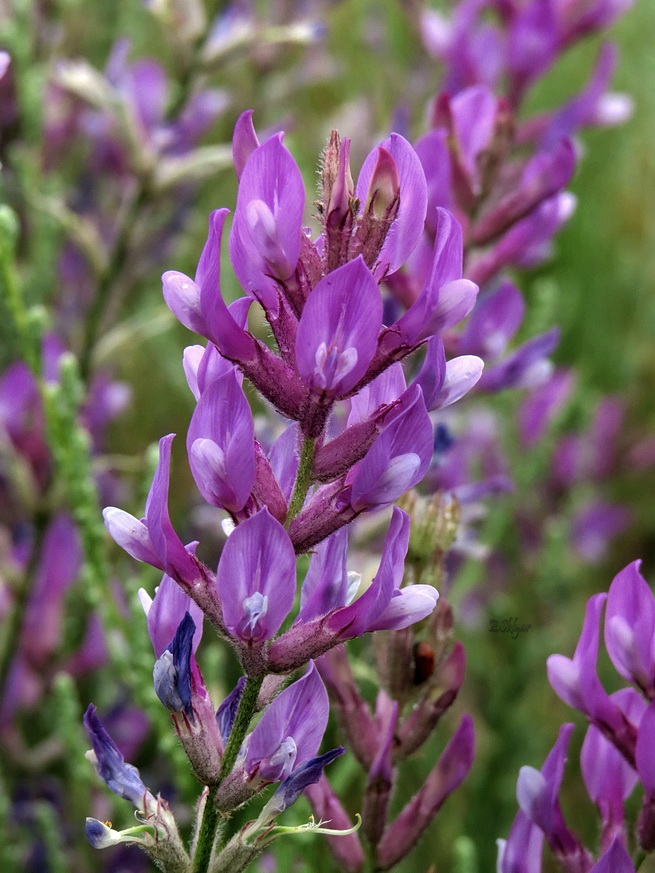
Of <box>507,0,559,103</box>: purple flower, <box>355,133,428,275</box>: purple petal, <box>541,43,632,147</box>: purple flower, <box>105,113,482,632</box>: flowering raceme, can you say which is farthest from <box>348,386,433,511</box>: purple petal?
<box>507,0,559,103</box>: purple flower

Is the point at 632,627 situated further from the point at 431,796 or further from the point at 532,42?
the point at 532,42

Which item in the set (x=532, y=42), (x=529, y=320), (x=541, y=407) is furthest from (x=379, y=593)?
(x=529, y=320)

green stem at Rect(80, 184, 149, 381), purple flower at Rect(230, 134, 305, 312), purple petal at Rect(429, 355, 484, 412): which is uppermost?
green stem at Rect(80, 184, 149, 381)

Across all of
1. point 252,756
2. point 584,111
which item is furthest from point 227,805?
point 584,111

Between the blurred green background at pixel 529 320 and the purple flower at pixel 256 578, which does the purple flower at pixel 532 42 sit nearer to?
the blurred green background at pixel 529 320

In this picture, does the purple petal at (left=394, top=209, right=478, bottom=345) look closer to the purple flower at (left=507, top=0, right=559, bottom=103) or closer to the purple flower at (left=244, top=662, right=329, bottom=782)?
the purple flower at (left=244, top=662, right=329, bottom=782)

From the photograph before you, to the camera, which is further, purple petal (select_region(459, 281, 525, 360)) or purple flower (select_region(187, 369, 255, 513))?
purple petal (select_region(459, 281, 525, 360))

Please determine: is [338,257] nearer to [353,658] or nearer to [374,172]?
[374,172]
